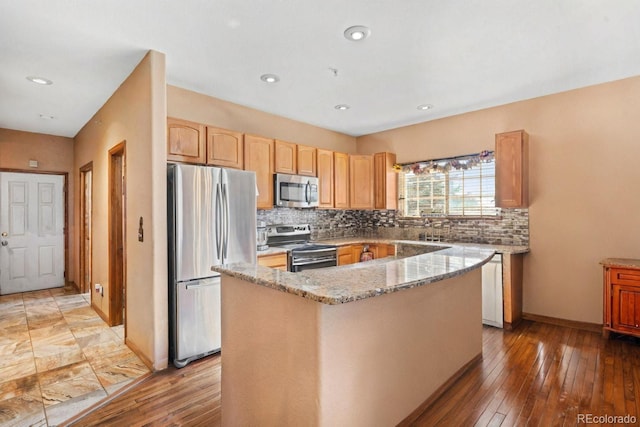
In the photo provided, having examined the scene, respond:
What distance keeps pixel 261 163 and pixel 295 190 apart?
615 millimetres

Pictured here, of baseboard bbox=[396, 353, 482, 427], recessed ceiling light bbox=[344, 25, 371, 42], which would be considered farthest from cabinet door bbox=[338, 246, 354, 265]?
recessed ceiling light bbox=[344, 25, 371, 42]

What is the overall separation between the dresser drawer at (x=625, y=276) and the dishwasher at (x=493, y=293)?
0.98 meters

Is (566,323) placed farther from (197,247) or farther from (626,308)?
(197,247)

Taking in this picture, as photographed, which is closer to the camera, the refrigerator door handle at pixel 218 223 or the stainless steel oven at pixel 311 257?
the refrigerator door handle at pixel 218 223

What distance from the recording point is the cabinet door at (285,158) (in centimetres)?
421

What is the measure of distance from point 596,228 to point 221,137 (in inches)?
168

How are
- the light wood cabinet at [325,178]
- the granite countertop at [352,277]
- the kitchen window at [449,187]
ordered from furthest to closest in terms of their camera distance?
the light wood cabinet at [325,178], the kitchen window at [449,187], the granite countertop at [352,277]

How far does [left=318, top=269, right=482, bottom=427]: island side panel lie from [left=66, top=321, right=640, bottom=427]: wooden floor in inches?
8.7

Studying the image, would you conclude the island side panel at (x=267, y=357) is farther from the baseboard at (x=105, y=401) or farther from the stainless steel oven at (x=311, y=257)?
the stainless steel oven at (x=311, y=257)

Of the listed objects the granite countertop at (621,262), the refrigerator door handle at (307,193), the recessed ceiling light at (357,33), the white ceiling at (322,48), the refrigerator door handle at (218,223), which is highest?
the white ceiling at (322,48)

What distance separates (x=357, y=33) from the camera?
2.43m

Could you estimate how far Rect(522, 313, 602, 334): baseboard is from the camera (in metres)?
3.51

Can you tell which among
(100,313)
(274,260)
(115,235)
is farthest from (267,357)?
(100,313)

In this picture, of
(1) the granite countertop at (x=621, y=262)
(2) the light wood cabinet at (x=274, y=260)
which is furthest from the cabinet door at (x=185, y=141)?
(1) the granite countertop at (x=621, y=262)
